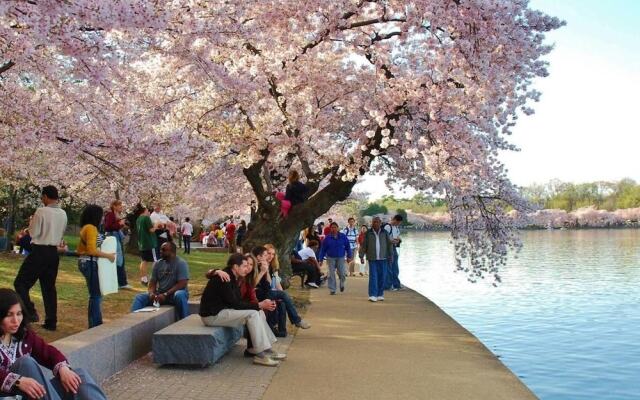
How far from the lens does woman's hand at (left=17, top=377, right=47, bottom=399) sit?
4.55 metres

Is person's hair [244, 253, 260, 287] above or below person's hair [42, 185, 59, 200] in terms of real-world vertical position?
below

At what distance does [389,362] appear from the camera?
896cm

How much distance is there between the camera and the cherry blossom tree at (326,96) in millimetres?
10523

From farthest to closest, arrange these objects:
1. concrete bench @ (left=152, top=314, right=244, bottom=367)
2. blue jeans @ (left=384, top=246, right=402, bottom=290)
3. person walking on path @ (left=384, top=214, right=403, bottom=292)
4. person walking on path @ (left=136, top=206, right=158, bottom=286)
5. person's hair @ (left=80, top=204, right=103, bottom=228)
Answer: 1. blue jeans @ (left=384, top=246, right=402, bottom=290)
2. person walking on path @ (left=384, top=214, right=403, bottom=292)
3. person walking on path @ (left=136, top=206, right=158, bottom=286)
4. person's hair @ (left=80, top=204, right=103, bottom=228)
5. concrete bench @ (left=152, top=314, right=244, bottom=367)

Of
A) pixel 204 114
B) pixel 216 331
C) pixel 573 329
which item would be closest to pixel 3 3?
pixel 216 331

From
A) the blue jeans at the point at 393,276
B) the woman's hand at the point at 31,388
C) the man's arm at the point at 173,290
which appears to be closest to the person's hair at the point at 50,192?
the man's arm at the point at 173,290

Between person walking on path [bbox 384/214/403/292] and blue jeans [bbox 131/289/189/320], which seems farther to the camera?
person walking on path [bbox 384/214/403/292]

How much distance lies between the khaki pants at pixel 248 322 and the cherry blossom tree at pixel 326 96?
114 inches

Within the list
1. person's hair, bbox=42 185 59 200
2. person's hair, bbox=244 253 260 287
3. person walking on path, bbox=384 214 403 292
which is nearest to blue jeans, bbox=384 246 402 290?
person walking on path, bbox=384 214 403 292

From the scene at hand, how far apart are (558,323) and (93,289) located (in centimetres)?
1072

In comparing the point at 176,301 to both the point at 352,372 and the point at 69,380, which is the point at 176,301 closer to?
the point at 352,372

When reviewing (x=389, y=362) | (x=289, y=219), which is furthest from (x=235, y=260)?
(x=289, y=219)

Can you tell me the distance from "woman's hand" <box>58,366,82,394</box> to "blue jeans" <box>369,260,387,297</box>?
10723mm

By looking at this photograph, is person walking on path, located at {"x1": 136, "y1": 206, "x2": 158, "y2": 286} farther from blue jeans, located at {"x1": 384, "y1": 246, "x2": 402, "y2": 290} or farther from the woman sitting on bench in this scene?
the woman sitting on bench
